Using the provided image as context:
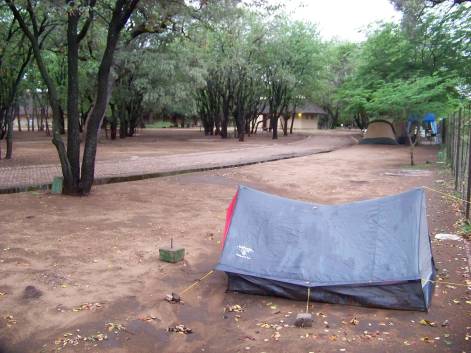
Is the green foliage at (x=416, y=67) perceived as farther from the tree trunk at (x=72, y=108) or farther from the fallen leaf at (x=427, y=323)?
the fallen leaf at (x=427, y=323)

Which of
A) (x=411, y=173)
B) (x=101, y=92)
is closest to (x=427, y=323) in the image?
(x=101, y=92)

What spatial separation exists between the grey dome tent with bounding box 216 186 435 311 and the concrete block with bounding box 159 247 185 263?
1090 mm

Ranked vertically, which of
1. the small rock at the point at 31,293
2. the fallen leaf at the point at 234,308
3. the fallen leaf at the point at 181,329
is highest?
the small rock at the point at 31,293

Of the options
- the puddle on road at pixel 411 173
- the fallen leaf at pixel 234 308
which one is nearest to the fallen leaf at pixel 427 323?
the fallen leaf at pixel 234 308

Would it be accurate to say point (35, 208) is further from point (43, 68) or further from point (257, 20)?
point (257, 20)

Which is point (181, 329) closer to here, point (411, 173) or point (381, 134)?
point (411, 173)

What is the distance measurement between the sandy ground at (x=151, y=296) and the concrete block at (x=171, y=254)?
0.14 m

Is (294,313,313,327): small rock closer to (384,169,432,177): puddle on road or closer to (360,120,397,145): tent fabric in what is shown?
(384,169,432,177): puddle on road

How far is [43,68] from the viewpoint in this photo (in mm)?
11953

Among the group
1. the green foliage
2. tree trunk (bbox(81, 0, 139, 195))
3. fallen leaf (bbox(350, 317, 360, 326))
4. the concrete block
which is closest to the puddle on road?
the green foliage

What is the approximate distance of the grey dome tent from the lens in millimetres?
5441

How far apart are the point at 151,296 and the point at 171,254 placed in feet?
4.02

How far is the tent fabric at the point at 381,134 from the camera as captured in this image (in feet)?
113

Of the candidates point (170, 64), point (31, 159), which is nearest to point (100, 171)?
point (31, 159)
